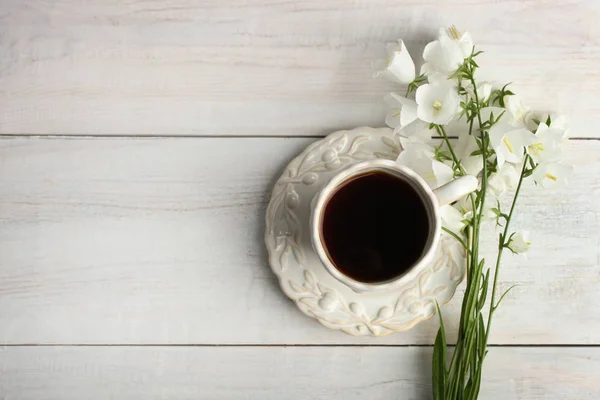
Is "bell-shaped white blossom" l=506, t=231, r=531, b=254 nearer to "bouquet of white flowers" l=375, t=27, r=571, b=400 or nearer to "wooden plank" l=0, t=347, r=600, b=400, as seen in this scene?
"bouquet of white flowers" l=375, t=27, r=571, b=400

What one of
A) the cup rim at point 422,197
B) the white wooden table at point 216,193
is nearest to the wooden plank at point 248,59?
the white wooden table at point 216,193

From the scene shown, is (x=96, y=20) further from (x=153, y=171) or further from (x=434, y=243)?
(x=434, y=243)

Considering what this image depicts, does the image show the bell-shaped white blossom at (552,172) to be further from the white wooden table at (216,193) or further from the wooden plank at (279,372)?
the wooden plank at (279,372)

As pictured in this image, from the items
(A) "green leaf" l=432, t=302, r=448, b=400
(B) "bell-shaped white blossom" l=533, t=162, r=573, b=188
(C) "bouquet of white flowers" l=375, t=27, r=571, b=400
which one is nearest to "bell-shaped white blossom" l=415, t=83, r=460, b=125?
(C) "bouquet of white flowers" l=375, t=27, r=571, b=400

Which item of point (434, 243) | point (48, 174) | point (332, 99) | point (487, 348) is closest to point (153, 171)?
point (48, 174)

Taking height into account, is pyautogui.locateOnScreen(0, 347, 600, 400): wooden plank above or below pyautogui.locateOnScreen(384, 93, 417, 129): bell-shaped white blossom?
below

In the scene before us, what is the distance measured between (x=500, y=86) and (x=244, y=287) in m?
0.37

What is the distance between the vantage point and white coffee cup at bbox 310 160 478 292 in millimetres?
583

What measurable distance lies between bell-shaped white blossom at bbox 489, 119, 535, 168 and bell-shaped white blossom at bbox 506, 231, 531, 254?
0.08 metres

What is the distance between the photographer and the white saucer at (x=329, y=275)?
660 millimetres

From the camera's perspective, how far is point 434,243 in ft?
1.93

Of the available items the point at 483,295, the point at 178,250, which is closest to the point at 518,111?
the point at 483,295

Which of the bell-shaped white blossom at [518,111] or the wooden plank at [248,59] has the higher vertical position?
the wooden plank at [248,59]

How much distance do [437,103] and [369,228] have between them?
0.46 feet
